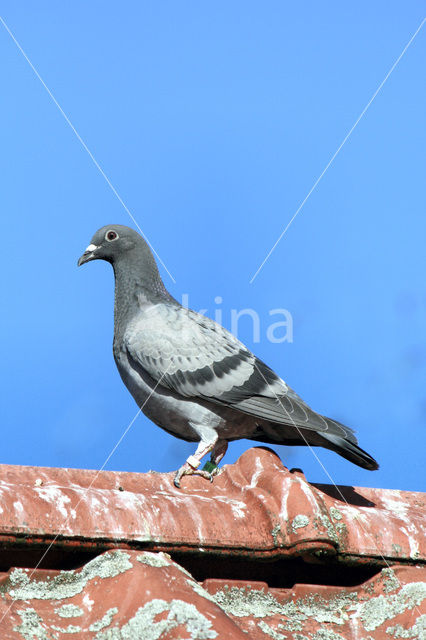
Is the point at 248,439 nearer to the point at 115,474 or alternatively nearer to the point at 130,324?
the point at 130,324

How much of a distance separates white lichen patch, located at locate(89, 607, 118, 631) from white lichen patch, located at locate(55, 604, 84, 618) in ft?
0.30

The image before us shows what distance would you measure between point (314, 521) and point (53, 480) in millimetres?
1216

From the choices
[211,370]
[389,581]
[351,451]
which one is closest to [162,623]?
[389,581]

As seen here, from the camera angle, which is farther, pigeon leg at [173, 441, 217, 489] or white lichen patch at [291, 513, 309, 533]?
pigeon leg at [173, 441, 217, 489]

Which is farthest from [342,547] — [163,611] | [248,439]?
[248,439]

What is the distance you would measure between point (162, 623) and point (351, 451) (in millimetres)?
2855

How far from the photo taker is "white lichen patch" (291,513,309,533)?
358 centimetres

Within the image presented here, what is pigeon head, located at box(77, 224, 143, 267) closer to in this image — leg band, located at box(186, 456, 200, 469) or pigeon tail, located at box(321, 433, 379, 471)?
leg band, located at box(186, 456, 200, 469)

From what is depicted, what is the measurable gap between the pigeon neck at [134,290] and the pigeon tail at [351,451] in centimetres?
160

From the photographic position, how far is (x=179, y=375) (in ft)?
18.6

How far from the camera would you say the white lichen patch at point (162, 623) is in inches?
108

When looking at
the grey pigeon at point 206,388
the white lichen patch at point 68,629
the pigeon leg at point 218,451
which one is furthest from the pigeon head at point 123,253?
the white lichen patch at point 68,629

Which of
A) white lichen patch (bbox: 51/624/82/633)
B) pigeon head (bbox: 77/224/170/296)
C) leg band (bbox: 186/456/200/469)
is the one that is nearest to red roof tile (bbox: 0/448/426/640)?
white lichen patch (bbox: 51/624/82/633)

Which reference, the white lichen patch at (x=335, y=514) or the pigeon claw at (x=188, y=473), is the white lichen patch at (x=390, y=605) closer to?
the white lichen patch at (x=335, y=514)
